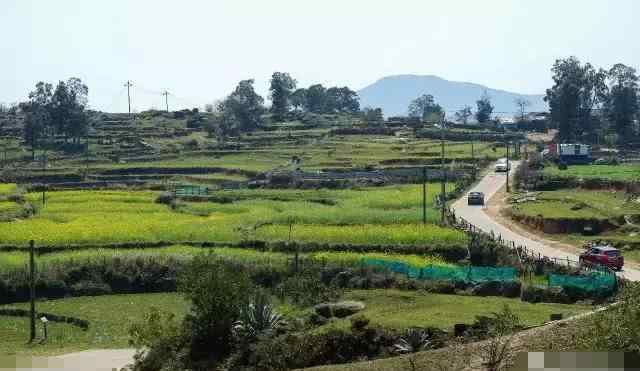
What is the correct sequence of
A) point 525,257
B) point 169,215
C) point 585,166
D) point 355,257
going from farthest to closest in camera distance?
point 585,166 < point 169,215 < point 355,257 < point 525,257

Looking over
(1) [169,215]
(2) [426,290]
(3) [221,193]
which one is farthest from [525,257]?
(3) [221,193]

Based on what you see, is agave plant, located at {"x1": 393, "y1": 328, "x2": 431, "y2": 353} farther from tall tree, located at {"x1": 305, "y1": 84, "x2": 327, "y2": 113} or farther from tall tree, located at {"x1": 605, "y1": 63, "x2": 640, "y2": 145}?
tall tree, located at {"x1": 305, "y1": 84, "x2": 327, "y2": 113}

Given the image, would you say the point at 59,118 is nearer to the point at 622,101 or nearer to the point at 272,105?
the point at 272,105

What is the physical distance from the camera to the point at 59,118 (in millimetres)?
119750

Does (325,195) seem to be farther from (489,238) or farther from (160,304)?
(160,304)

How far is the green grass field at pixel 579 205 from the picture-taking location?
47.9m

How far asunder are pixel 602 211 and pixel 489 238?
10880 millimetres

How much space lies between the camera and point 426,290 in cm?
3195

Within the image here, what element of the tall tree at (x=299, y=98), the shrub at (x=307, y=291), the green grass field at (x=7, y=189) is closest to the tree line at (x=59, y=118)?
the green grass field at (x=7, y=189)

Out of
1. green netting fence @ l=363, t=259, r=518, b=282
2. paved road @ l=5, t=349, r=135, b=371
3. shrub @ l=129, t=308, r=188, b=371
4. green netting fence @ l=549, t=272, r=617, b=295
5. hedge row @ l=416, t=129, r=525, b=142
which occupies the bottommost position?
paved road @ l=5, t=349, r=135, b=371

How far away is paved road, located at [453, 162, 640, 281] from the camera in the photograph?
128 feet

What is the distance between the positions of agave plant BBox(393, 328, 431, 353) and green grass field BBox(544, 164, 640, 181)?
4306cm

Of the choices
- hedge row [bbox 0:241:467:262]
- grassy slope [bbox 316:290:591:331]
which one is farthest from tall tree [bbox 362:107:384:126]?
grassy slope [bbox 316:290:591:331]

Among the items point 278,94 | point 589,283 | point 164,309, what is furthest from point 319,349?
point 278,94
